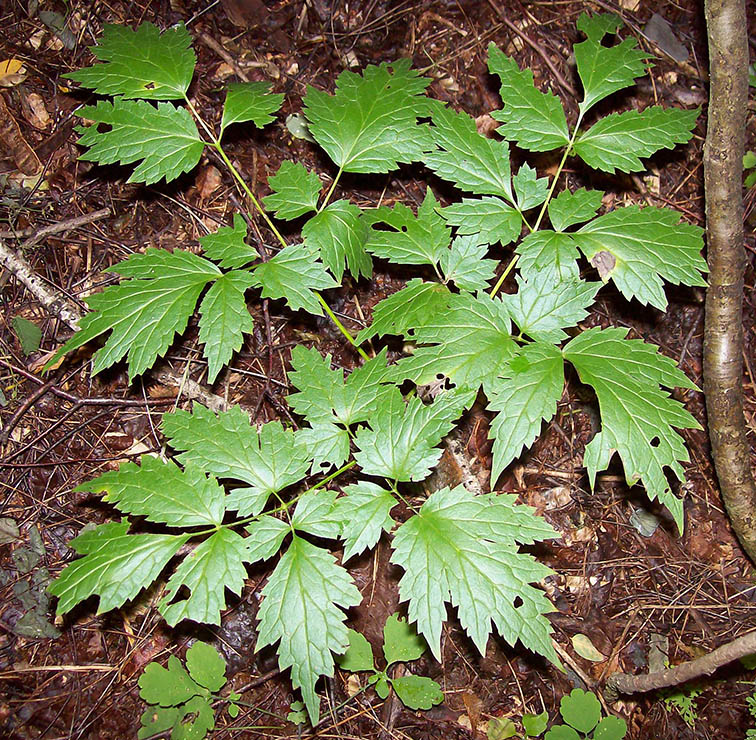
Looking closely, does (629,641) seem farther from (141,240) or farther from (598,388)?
(141,240)

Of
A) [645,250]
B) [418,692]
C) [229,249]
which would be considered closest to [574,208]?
[645,250]

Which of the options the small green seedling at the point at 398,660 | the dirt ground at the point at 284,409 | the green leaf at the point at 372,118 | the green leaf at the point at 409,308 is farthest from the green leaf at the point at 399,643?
the green leaf at the point at 372,118

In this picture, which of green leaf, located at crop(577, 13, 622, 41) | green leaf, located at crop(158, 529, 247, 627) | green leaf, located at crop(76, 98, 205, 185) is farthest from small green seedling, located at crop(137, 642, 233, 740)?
green leaf, located at crop(577, 13, 622, 41)

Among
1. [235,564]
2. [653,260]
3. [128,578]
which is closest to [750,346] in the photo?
[653,260]

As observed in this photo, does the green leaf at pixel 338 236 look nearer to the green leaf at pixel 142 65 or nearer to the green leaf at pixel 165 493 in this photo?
the green leaf at pixel 142 65

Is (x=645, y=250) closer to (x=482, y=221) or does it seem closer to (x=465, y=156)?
(x=482, y=221)

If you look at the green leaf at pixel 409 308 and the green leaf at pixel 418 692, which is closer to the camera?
the green leaf at pixel 409 308
